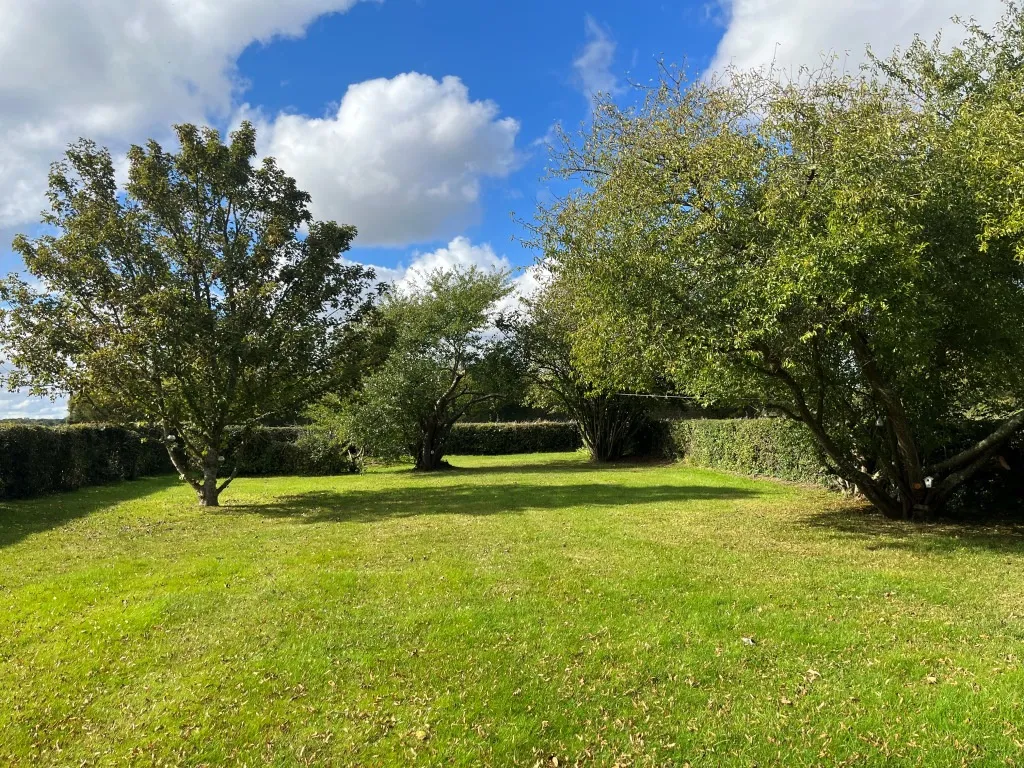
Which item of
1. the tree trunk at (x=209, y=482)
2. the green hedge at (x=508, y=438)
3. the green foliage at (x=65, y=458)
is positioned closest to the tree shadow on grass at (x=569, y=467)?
the green hedge at (x=508, y=438)

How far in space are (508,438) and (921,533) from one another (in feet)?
96.4

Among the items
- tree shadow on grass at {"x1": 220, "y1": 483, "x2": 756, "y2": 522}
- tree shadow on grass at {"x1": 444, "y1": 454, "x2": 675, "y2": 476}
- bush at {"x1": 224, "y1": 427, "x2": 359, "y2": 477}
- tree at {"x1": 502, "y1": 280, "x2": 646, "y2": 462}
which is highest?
tree at {"x1": 502, "y1": 280, "x2": 646, "y2": 462}

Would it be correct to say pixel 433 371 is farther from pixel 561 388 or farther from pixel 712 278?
pixel 712 278

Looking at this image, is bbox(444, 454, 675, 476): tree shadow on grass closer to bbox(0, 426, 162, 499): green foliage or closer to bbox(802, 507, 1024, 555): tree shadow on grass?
bbox(0, 426, 162, 499): green foliage

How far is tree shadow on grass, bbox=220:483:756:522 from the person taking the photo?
13523 mm

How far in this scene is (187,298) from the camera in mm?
13664

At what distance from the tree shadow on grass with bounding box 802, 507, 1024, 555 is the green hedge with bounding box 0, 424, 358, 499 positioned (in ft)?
42.3

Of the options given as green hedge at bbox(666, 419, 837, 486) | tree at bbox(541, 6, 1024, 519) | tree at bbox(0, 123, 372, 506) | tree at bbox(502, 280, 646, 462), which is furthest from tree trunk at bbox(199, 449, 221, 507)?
tree at bbox(502, 280, 646, 462)

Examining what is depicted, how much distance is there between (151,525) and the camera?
39.8 ft

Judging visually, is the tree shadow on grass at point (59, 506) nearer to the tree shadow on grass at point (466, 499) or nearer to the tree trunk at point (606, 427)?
the tree shadow on grass at point (466, 499)

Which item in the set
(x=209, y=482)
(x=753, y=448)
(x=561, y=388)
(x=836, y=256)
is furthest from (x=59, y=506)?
(x=561, y=388)

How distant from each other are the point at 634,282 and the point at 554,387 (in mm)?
22173

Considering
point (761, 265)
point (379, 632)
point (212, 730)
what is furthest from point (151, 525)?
point (761, 265)

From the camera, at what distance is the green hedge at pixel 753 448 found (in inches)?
598
